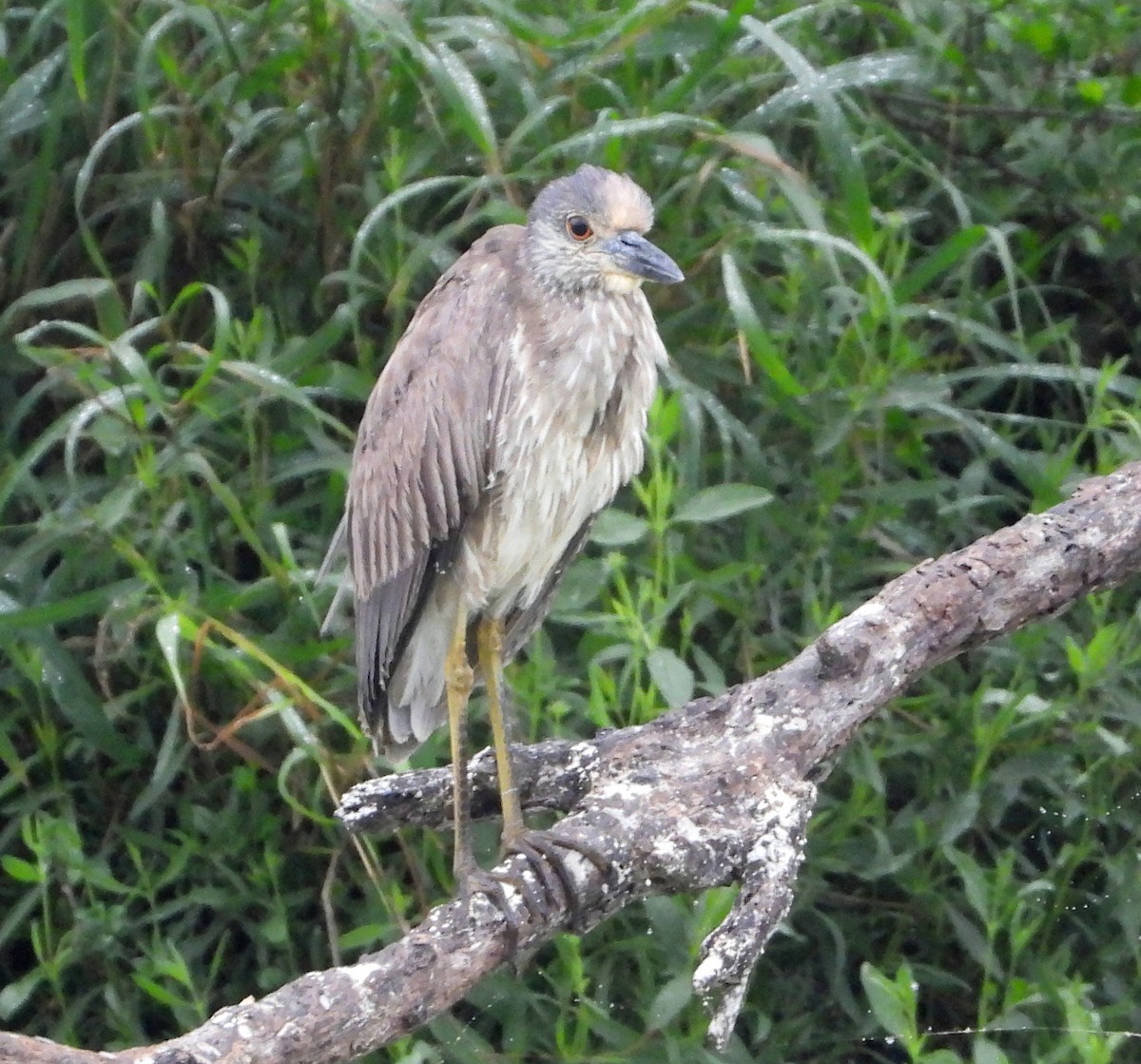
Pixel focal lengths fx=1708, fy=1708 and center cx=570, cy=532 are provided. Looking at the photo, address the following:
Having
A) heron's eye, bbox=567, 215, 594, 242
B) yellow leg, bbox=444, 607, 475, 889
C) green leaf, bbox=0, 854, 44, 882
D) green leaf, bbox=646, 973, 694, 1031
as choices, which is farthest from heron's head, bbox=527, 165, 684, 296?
green leaf, bbox=0, 854, 44, 882

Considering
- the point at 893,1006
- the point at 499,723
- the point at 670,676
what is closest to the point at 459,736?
the point at 499,723

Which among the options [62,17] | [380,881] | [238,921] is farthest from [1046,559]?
[62,17]

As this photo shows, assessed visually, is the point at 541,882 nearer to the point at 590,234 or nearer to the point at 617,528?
the point at 617,528

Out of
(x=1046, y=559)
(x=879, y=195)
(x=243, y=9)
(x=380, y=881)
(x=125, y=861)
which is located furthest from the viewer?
(x=879, y=195)

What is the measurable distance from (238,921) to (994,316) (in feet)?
4.63

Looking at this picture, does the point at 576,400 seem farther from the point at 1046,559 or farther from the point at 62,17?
the point at 62,17

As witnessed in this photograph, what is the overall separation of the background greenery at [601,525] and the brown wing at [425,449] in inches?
6.1

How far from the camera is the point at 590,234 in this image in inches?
Result: 76.3

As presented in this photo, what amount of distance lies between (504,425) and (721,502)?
33cm

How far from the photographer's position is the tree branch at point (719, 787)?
4.58 ft

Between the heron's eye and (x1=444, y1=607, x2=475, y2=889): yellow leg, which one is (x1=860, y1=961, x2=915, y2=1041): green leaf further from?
the heron's eye

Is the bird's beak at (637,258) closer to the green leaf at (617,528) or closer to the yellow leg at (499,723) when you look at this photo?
the green leaf at (617,528)

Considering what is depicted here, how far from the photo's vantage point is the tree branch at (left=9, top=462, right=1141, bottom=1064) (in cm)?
139

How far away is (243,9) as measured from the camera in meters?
2.49
